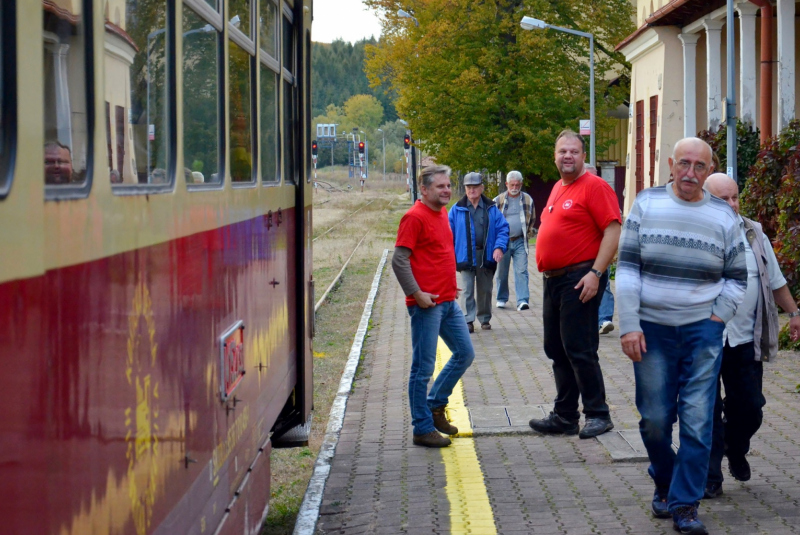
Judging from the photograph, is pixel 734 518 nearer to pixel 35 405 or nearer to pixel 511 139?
pixel 35 405

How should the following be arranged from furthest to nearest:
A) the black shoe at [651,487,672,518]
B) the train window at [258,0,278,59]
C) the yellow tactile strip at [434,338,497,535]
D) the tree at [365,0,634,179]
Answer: the tree at [365,0,634,179] < the yellow tactile strip at [434,338,497,535] < the black shoe at [651,487,672,518] < the train window at [258,0,278,59]

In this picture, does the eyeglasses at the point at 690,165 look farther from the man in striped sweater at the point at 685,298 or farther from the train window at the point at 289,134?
the train window at the point at 289,134

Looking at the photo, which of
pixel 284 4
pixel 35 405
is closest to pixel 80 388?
pixel 35 405

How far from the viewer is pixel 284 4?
19.0 ft

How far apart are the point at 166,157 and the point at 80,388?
101cm

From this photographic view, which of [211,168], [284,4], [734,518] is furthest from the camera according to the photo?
[284,4]

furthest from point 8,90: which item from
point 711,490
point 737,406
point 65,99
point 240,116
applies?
point 711,490

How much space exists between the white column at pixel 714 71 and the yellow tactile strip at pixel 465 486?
16248 millimetres

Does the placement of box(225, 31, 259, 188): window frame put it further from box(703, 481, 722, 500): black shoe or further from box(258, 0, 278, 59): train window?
box(703, 481, 722, 500): black shoe

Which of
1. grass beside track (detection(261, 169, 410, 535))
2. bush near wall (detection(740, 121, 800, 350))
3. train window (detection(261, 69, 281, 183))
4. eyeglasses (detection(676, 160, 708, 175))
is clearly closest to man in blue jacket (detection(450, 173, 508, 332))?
grass beside track (detection(261, 169, 410, 535))

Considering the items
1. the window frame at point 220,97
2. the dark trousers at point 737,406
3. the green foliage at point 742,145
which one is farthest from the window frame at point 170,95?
the green foliage at point 742,145

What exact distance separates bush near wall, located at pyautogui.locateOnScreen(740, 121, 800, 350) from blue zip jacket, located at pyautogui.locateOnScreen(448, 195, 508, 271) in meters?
2.95

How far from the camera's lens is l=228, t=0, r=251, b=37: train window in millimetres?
4008

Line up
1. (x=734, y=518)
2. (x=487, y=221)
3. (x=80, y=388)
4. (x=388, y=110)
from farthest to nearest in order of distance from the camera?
(x=388, y=110), (x=487, y=221), (x=734, y=518), (x=80, y=388)
